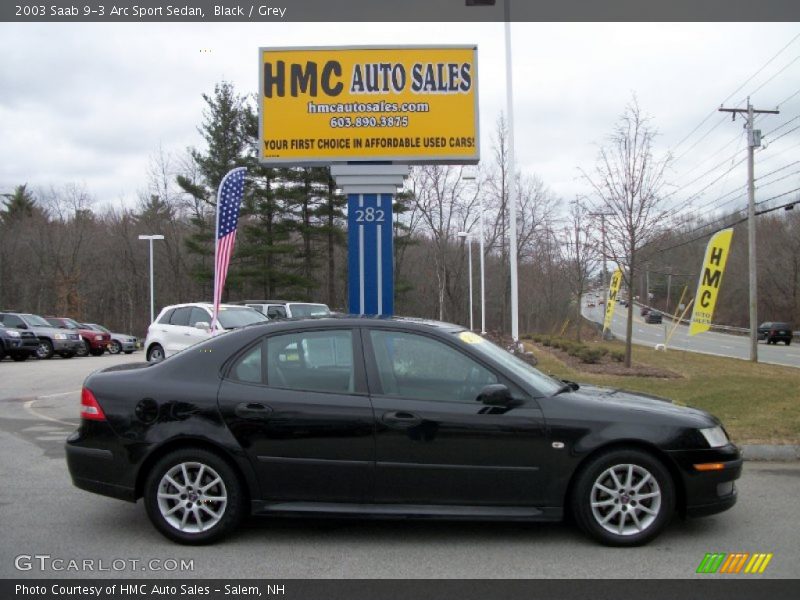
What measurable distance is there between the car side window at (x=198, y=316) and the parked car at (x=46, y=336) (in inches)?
477

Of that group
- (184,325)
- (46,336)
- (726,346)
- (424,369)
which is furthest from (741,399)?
(726,346)

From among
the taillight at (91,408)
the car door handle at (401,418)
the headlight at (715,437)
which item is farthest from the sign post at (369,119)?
the headlight at (715,437)

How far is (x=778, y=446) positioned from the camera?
697 cm

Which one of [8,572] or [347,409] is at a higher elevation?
[347,409]

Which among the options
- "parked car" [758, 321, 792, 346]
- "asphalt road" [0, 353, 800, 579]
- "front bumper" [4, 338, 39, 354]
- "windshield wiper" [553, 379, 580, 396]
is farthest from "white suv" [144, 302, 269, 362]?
"parked car" [758, 321, 792, 346]

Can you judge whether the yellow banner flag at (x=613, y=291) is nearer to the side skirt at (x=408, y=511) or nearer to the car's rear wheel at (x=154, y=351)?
the car's rear wheel at (x=154, y=351)

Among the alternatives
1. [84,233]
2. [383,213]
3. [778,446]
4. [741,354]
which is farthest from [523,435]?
[84,233]

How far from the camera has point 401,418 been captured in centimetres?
446

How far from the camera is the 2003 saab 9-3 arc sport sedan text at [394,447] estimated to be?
445 centimetres

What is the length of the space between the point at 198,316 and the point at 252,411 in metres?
11.5

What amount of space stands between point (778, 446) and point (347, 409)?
511 cm

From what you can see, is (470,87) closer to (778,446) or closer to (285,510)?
(778,446)

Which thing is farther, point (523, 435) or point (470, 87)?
point (470, 87)

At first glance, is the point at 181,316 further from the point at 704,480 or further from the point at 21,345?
the point at 704,480
